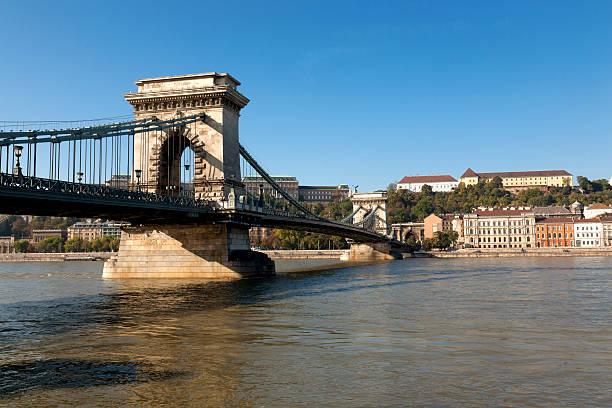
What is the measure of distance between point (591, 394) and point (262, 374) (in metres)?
5.98

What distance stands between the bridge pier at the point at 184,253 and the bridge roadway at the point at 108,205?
31.1 inches

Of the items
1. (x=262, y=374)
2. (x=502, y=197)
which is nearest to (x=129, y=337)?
(x=262, y=374)

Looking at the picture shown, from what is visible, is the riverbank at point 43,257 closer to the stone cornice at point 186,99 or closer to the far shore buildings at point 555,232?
the stone cornice at point 186,99

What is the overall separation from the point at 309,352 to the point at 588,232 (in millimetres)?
118431

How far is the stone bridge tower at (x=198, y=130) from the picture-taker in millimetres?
39562

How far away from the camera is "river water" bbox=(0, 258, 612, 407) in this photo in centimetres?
952

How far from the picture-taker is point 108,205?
2769cm

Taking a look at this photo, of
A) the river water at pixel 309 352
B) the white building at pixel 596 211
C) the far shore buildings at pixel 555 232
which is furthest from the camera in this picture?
the white building at pixel 596 211

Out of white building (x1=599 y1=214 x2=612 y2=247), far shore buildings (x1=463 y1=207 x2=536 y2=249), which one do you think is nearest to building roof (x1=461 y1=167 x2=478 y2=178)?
far shore buildings (x1=463 y1=207 x2=536 y2=249)

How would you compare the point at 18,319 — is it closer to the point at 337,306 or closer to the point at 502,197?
the point at 337,306

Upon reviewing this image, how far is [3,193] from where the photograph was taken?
2100 centimetres

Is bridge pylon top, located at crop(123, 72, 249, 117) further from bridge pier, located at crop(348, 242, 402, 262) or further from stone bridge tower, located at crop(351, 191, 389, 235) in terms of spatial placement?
stone bridge tower, located at crop(351, 191, 389, 235)

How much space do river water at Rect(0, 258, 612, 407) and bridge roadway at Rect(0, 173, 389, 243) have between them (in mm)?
4624

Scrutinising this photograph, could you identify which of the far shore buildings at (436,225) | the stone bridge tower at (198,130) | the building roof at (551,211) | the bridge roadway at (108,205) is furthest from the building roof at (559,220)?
the stone bridge tower at (198,130)
